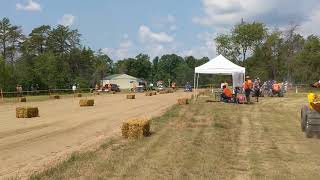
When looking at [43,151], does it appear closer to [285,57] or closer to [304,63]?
[304,63]

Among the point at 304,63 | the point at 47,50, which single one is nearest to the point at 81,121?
the point at 304,63

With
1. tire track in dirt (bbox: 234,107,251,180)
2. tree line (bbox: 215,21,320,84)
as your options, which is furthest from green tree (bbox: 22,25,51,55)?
tire track in dirt (bbox: 234,107,251,180)

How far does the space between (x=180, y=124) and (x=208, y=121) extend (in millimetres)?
1847

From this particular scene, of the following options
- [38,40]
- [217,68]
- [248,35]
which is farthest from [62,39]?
[217,68]

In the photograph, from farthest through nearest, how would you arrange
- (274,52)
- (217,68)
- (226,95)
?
→ (274,52), (217,68), (226,95)

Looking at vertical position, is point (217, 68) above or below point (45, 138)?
above

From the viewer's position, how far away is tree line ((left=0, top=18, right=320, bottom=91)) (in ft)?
266

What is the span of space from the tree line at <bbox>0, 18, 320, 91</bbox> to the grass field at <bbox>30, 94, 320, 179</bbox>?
61.8m

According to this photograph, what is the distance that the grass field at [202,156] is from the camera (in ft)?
33.8

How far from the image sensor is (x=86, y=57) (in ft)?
410

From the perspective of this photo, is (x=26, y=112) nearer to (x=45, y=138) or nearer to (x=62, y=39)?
(x=45, y=138)

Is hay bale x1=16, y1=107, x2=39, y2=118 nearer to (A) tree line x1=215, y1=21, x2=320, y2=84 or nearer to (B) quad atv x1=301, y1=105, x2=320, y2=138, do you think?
(B) quad atv x1=301, y1=105, x2=320, y2=138

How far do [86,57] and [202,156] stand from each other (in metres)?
114

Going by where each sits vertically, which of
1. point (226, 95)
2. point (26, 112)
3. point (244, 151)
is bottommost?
point (244, 151)
